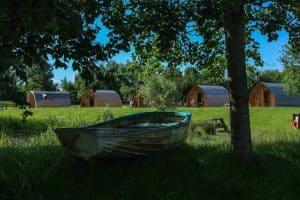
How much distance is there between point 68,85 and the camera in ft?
305

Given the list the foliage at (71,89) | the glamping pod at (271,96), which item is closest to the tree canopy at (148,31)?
the glamping pod at (271,96)

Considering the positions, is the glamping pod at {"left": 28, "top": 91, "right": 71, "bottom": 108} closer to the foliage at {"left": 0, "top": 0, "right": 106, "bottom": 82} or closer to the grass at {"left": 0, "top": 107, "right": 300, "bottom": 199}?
the grass at {"left": 0, "top": 107, "right": 300, "bottom": 199}

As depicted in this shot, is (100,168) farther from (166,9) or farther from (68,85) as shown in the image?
(68,85)

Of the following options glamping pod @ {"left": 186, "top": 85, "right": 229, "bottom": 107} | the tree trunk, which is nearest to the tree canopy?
the tree trunk

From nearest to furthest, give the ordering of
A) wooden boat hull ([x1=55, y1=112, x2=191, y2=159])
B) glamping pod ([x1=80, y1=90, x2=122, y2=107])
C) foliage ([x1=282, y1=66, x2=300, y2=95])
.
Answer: wooden boat hull ([x1=55, y1=112, x2=191, y2=159]) → foliage ([x1=282, y1=66, x2=300, y2=95]) → glamping pod ([x1=80, y1=90, x2=122, y2=107])

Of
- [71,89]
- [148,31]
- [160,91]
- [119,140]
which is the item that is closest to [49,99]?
[71,89]

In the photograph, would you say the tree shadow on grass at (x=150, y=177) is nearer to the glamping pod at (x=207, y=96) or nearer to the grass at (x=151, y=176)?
the grass at (x=151, y=176)

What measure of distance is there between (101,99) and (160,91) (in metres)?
32.9

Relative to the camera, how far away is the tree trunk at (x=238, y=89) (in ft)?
32.8

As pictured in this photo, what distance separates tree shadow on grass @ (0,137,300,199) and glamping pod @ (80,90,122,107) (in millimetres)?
62823

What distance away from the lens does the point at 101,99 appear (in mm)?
73875

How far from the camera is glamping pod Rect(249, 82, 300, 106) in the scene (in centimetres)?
6012

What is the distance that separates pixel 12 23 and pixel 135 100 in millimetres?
65966

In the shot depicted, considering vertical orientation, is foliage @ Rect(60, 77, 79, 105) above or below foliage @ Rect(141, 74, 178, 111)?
above
